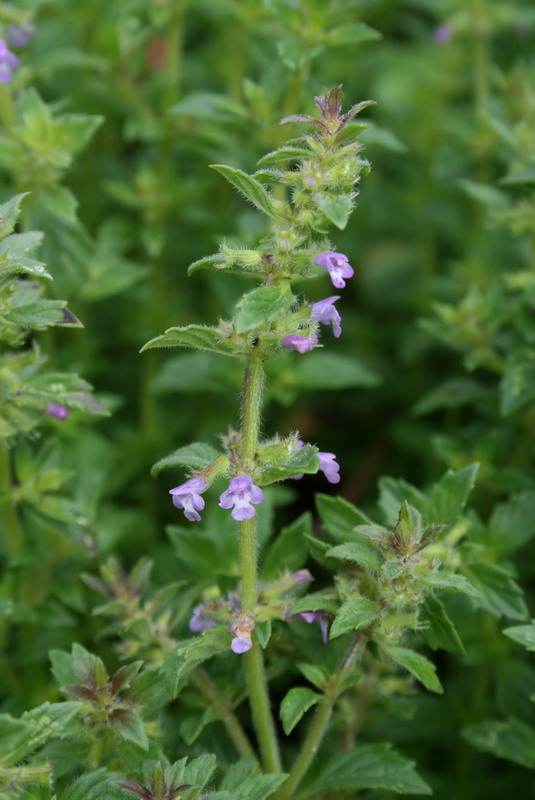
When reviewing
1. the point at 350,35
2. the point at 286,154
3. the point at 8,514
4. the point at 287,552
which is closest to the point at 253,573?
the point at 287,552

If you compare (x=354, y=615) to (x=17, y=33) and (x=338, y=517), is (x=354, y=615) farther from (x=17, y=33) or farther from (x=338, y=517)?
(x=17, y=33)

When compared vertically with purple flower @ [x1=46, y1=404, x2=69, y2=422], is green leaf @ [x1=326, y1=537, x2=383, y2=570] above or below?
below

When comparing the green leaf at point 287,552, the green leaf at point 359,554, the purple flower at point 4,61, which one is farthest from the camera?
the purple flower at point 4,61

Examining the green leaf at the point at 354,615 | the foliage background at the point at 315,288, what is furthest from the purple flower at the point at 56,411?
the green leaf at the point at 354,615

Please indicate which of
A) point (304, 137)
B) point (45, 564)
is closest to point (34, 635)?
point (45, 564)

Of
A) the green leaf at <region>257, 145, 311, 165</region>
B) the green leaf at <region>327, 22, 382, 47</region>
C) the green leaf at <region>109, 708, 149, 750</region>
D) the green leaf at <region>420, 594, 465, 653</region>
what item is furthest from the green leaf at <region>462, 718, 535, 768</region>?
the green leaf at <region>327, 22, 382, 47</region>

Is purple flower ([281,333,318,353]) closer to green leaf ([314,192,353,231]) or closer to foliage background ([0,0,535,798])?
green leaf ([314,192,353,231])

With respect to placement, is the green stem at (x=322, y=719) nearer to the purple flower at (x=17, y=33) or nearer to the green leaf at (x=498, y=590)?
the green leaf at (x=498, y=590)
